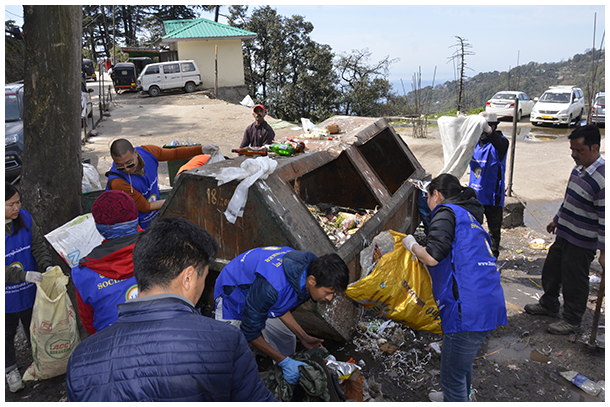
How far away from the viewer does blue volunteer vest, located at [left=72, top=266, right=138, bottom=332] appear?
2.21 m

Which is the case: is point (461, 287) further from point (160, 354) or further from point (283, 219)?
point (160, 354)

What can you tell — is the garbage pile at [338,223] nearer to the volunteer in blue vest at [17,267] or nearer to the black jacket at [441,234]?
the black jacket at [441,234]

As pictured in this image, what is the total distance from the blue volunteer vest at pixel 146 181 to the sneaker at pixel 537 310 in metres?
3.58

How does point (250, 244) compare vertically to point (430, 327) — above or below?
above

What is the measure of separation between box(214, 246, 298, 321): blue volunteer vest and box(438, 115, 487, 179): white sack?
302cm

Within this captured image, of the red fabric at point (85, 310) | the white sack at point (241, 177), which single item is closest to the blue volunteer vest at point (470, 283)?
the white sack at point (241, 177)

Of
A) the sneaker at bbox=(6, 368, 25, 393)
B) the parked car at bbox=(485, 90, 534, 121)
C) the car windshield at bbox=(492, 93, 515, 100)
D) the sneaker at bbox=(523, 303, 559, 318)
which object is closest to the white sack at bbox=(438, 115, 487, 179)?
the sneaker at bbox=(523, 303, 559, 318)

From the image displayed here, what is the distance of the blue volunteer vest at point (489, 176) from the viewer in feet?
14.4

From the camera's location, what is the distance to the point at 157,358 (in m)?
1.10

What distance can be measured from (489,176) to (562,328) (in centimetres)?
176

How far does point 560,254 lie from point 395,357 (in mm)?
1826

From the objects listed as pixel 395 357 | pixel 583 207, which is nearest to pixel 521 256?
pixel 583 207

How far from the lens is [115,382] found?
3.62 feet

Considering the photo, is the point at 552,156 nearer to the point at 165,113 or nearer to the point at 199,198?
the point at 199,198
